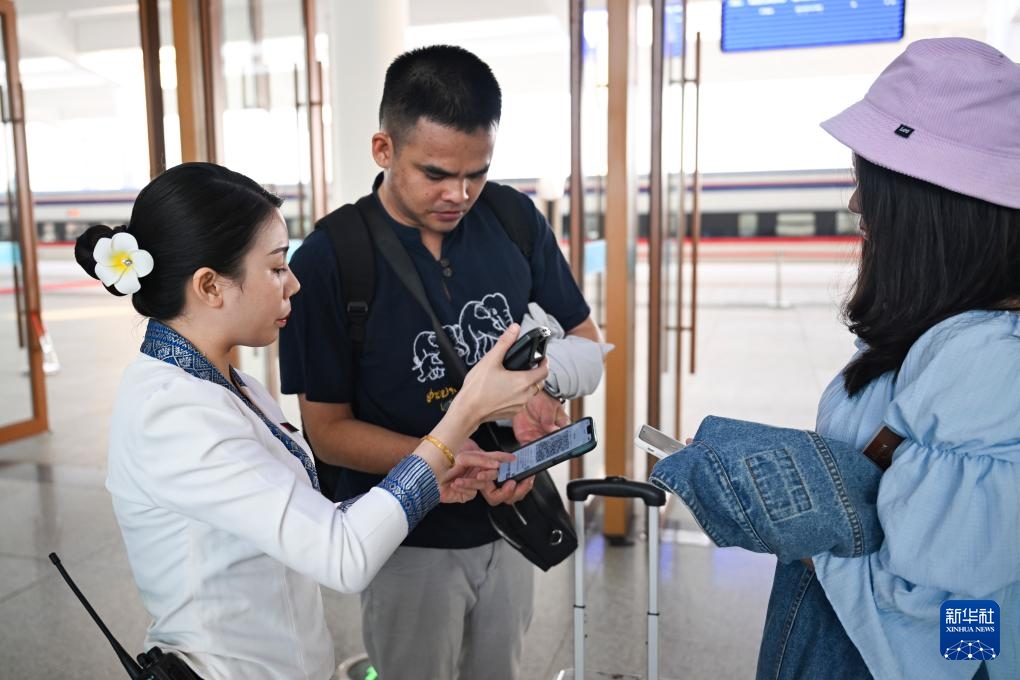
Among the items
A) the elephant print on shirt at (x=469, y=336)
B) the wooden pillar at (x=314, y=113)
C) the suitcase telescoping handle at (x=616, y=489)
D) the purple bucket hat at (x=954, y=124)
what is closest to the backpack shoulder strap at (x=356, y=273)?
the elephant print on shirt at (x=469, y=336)

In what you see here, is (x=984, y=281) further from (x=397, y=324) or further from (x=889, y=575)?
(x=397, y=324)

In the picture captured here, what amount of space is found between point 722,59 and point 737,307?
14.2ft

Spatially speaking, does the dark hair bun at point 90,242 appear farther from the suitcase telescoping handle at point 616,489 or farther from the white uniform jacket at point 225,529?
the suitcase telescoping handle at point 616,489

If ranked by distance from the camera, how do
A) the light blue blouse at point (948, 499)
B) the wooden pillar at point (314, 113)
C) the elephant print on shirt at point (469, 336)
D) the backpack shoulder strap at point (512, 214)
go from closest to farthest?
the light blue blouse at point (948, 499) < the elephant print on shirt at point (469, 336) < the backpack shoulder strap at point (512, 214) < the wooden pillar at point (314, 113)

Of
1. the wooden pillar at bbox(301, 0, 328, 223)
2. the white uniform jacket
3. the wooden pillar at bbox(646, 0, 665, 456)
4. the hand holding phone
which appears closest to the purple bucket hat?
the hand holding phone

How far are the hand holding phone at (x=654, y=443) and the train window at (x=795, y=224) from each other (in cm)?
1530

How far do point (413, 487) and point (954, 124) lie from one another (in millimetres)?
879

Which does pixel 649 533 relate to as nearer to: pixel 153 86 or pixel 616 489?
pixel 616 489

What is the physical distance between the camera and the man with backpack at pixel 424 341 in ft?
5.30

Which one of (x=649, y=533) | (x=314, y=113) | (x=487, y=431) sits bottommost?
(x=649, y=533)

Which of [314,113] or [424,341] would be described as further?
[314,113]

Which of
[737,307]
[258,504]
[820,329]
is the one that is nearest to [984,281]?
[258,504]

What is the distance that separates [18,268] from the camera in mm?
5719

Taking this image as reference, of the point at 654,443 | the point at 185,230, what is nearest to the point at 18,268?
the point at 185,230
